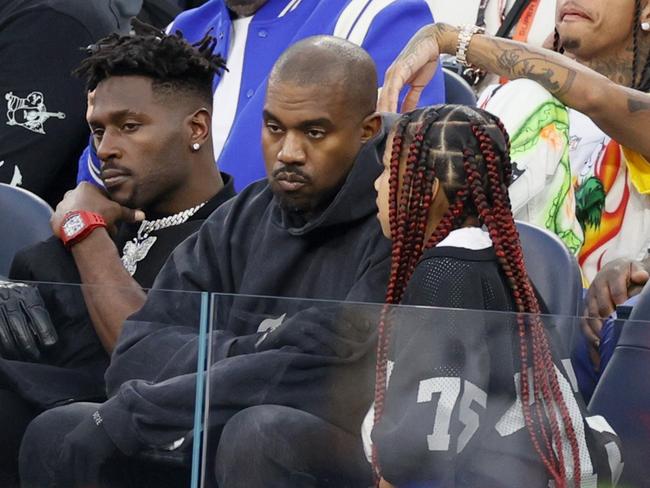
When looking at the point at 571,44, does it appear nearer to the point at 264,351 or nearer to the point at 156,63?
the point at 156,63

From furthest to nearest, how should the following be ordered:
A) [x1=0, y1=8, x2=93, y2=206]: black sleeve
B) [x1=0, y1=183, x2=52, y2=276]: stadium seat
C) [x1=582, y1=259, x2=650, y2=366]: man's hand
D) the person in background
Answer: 1. [x1=0, y1=8, x2=93, y2=206]: black sleeve
2. the person in background
3. [x1=0, y1=183, x2=52, y2=276]: stadium seat
4. [x1=582, y1=259, x2=650, y2=366]: man's hand

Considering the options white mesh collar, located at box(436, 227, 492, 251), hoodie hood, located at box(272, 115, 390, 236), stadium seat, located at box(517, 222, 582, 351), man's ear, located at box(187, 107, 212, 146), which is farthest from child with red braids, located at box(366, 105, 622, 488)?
man's ear, located at box(187, 107, 212, 146)

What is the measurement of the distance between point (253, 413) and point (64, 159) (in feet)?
8.03

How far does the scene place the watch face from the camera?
3.96 metres

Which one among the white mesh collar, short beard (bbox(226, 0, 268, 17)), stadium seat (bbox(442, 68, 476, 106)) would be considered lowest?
stadium seat (bbox(442, 68, 476, 106))

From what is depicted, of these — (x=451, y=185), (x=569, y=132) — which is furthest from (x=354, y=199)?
(x=569, y=132)

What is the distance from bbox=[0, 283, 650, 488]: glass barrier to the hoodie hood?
53 cm

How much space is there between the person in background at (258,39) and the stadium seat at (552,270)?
93 centimetres

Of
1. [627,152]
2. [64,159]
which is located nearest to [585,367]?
[627,152]

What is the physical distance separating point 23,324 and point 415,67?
1.59m

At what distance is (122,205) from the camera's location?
13.5 feet

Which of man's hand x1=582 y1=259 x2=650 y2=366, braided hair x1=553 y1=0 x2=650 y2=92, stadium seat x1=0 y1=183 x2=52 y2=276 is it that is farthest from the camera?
braided hair x1=553 y1=0 x2=650 y2=92

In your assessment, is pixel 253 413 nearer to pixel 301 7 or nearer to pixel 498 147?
pixel 498 147

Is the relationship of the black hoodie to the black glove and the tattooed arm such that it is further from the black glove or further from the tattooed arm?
the tattooed arm
